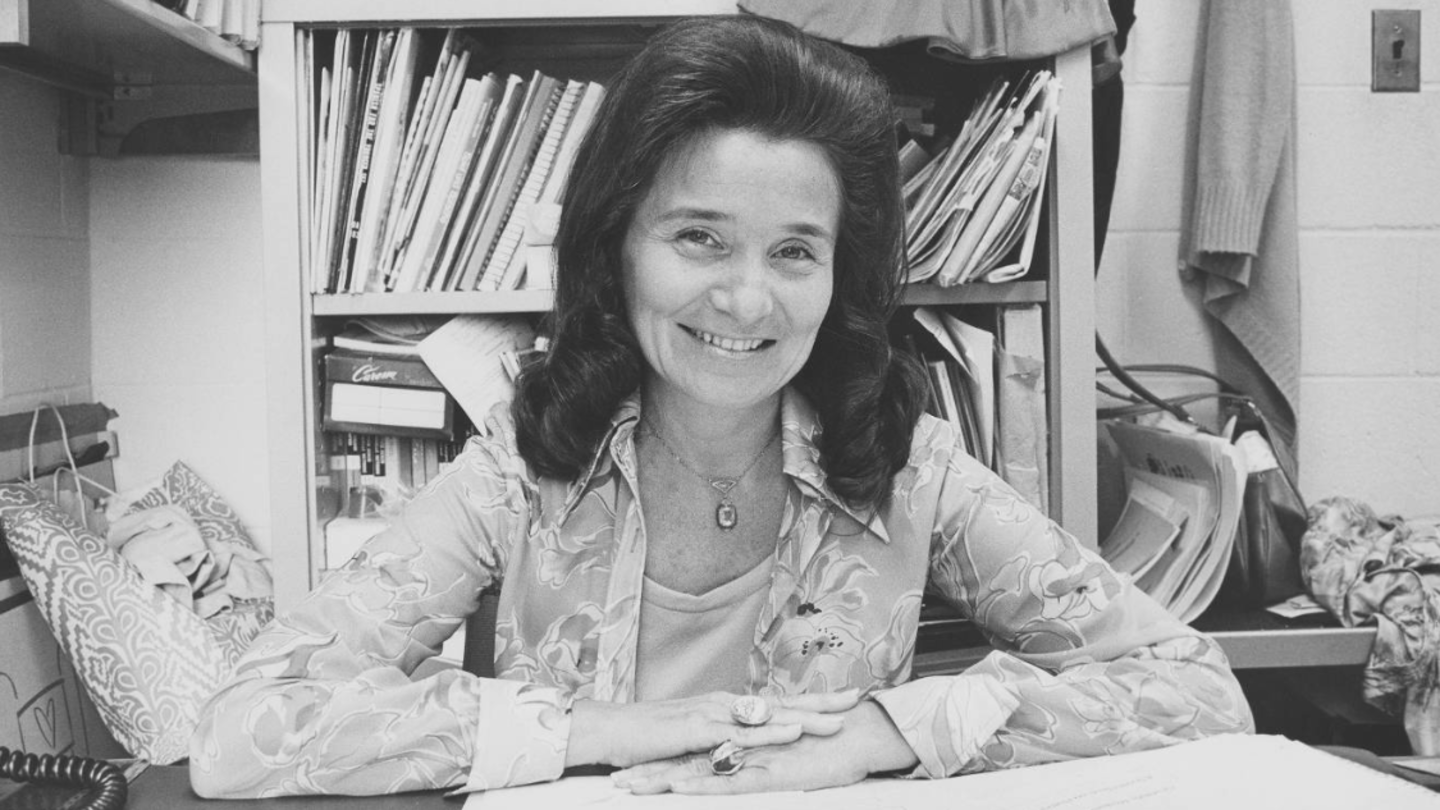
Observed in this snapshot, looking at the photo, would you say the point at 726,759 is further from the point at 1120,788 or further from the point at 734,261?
the point at 734,261

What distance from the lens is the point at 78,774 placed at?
0.68 m

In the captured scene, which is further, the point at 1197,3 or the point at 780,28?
the point at 1197,3

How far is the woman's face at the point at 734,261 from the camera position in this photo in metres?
0.93

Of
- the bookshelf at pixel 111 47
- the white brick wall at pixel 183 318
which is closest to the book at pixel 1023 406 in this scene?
the bookshelf at pixel 111 47

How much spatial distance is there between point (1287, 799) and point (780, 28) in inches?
27.3

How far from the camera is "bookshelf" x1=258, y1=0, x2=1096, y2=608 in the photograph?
1294 mm

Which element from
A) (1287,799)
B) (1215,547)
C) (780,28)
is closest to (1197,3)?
(1215,547)

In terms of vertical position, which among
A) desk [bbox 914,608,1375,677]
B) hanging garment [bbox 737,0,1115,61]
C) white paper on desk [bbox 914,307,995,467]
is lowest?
desk [bbox 914,608,1375,677]

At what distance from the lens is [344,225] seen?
52.6 inches

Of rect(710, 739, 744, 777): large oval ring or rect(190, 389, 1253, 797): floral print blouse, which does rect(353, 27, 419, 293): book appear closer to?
rect(190, 389, 1253, 797): floral print blouse

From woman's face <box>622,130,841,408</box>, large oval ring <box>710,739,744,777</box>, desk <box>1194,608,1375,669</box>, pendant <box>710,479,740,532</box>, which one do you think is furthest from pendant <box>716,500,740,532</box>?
desk <box>1194,608,1375,669</box>

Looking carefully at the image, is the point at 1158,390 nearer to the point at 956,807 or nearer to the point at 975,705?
the point at 975,705

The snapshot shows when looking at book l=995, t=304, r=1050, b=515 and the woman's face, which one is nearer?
the woman's face

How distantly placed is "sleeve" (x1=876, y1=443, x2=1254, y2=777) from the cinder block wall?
878 mm
